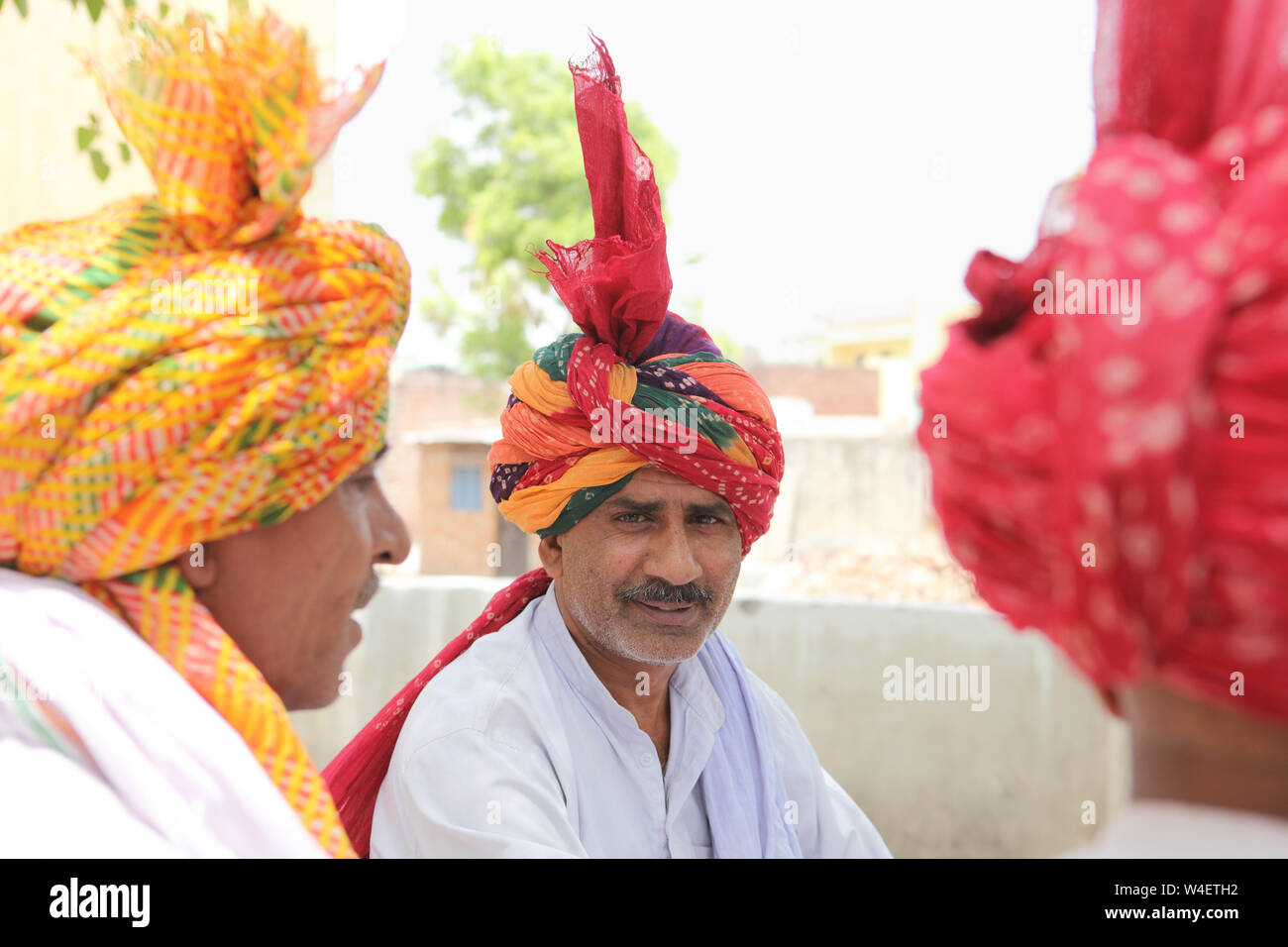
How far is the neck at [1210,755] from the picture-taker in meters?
0.92

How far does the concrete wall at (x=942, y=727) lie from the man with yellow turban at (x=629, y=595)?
3.58 m

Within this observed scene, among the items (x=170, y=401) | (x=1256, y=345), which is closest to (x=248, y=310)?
(x=170, y=401)

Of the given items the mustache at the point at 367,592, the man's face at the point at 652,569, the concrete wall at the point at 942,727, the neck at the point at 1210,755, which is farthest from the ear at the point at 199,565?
the concrete wall at the point at 942,727

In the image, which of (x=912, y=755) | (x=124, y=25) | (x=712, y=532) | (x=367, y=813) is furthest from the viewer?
(x=912, y=755)

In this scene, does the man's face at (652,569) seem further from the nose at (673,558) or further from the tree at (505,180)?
the tree at (505,180)

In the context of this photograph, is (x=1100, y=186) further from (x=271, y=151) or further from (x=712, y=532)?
(x=712, y=532)

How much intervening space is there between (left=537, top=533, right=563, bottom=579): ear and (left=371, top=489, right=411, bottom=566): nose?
1161mm

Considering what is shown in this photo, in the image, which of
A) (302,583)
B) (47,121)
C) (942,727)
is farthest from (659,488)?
(47,121)

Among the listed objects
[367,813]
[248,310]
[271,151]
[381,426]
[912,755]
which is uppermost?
[271,151]

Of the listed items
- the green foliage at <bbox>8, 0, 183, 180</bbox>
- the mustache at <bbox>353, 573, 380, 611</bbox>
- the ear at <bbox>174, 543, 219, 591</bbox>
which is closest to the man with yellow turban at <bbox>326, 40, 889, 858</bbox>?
the mustache at <bbox>353, 573, 380, 611</bbox>

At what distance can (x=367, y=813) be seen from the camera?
2.47 metres

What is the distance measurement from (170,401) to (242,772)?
0.45 m

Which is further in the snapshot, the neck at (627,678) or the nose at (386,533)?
the neck at (627,678)

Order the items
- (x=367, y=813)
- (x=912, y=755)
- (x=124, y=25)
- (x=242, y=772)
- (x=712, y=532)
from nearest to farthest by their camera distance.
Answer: (x=242, y=772) → (x=124, y=25) → (x=367, y=813) → (x=712, y=532) → (x=912, y=755)
